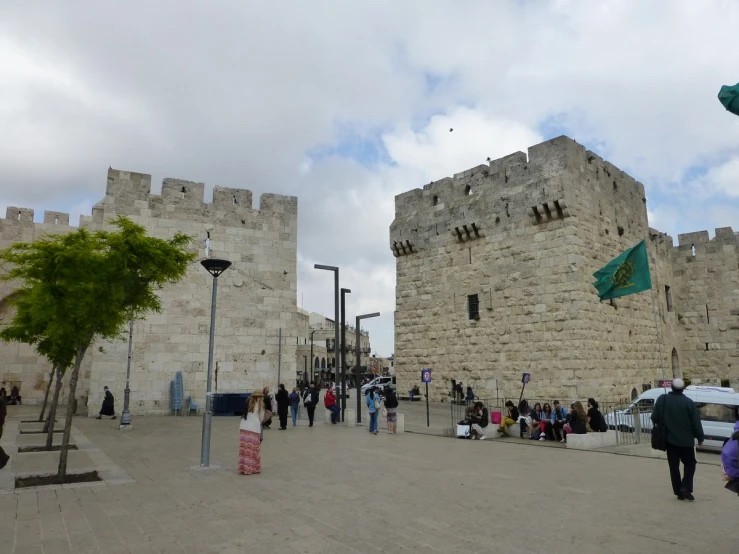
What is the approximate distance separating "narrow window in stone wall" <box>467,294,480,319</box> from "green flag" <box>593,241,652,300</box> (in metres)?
5.86

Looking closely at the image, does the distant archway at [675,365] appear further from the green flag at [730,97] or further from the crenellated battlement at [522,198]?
the green flag at [730,97]

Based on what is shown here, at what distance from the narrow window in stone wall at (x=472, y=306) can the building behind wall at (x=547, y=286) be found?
0.06 m

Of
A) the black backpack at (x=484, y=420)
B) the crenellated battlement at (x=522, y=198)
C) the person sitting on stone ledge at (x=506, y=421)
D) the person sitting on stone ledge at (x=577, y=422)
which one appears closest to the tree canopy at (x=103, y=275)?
the black backpack at (x=484, y=420)

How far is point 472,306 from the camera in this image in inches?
853

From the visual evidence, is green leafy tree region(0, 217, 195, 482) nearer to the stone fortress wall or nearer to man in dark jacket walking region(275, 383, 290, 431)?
man in dark jacket walking region(275, 383, 290, 431)

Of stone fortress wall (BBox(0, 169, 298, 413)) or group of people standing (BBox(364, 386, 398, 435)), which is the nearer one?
group of people standing (BBox(364, 386, 398, 435))

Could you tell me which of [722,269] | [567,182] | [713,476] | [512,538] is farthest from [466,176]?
[512,538]

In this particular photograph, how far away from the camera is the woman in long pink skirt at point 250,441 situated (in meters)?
7.70

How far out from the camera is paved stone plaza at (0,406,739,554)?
456cm

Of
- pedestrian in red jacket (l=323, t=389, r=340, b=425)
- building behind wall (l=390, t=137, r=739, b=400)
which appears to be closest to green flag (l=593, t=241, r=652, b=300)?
building behind wall (l=390, t=137, r=739, b=400)

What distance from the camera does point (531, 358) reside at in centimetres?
1902

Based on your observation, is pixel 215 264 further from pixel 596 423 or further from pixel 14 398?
pixel 14 398

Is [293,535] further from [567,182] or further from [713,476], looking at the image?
[567,182]

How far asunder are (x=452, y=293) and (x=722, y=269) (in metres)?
14.1
